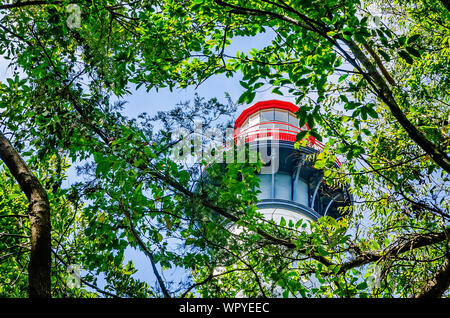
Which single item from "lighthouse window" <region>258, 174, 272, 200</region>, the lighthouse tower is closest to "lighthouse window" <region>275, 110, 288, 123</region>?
the lighthouse tower

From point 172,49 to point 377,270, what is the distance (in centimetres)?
418

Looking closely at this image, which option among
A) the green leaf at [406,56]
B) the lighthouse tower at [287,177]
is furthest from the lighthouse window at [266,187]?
the green leaf at [406,56]

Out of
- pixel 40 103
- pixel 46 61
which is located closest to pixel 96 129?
pixel 40 103

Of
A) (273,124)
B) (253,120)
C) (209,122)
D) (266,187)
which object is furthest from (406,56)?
(253,120)

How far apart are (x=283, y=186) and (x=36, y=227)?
44.5 feet

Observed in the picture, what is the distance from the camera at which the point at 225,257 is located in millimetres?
4637

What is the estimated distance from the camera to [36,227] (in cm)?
314

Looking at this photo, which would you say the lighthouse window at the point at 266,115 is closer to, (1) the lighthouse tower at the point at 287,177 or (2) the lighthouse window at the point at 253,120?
(1) the lighthouse tower at the point at 287,177

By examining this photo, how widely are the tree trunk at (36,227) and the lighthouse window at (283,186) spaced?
12833 mm

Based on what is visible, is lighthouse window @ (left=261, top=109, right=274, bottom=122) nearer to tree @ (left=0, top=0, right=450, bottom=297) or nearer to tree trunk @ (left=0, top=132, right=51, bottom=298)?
tree @ (left=0, top=0, right=450, bottom=297)

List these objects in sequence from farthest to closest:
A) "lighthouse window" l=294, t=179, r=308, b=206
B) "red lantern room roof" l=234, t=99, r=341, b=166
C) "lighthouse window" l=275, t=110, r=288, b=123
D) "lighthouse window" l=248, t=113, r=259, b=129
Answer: "lighthouse window" l=248, t=113, r=259, b=129
"lighthouse window" l=275, t=110, r=288, b=123
"red lantern room roof" l=234, t=99, r=341, b=166
"lighthouse window" l=294, t=179, r=308, b=206

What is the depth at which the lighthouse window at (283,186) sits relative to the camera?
1588 centimetres

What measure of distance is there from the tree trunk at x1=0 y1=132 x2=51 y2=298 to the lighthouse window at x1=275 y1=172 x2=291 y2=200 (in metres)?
12.8

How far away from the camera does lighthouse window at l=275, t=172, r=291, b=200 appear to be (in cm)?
1588
